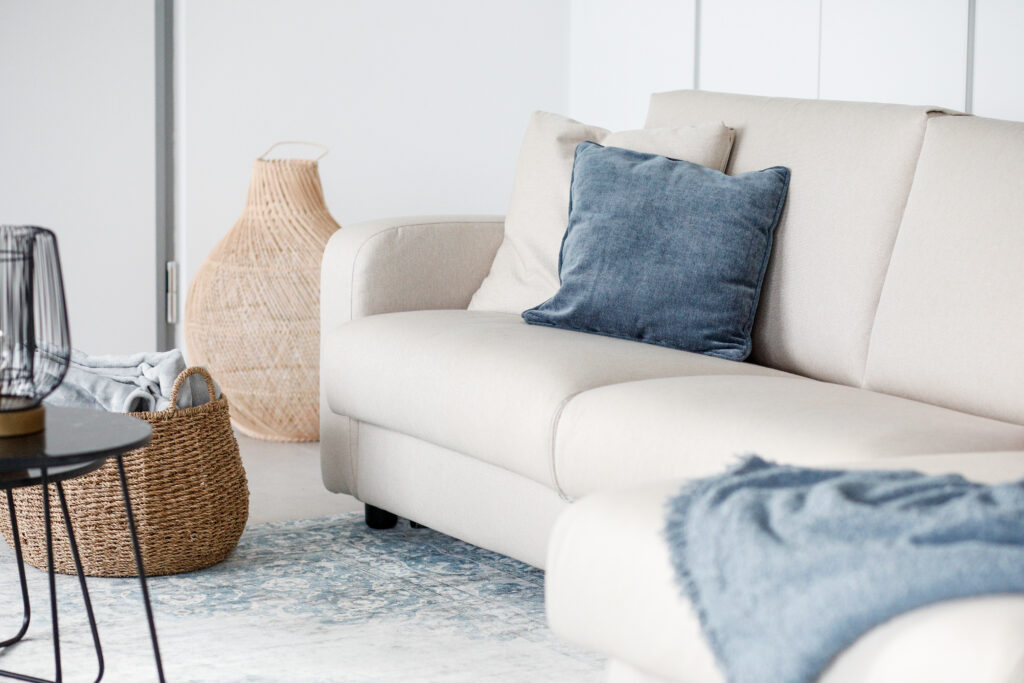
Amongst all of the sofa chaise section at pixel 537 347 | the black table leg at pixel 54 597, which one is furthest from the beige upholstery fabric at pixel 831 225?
the black table leg at pixel 54 597

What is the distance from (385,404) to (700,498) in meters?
1.33

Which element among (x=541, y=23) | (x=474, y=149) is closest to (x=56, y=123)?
(x=474, y=149)

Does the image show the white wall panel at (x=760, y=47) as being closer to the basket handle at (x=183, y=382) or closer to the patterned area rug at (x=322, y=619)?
the patterned area rug at (x=322, y=619)

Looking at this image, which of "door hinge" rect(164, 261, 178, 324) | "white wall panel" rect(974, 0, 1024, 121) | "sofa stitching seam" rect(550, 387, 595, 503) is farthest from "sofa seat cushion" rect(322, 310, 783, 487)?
"door hinge" rect(164, 261, 178, 324)

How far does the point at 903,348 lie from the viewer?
2.18 metres

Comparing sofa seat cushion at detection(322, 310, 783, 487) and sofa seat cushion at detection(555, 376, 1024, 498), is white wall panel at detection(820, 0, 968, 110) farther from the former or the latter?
sofa seat cushion at detection(555, 376, 1024, 498)

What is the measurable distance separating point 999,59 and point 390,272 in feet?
4.94

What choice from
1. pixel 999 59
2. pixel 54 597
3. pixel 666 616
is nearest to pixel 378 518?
pixel 54 597

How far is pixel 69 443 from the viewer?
59.6 inches

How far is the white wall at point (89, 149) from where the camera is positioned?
13.3ft

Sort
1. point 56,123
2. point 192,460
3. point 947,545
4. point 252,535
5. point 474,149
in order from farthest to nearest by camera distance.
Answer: point 474,149 → point 56,123 → point 252,535 → point 192,460 → point 947,545

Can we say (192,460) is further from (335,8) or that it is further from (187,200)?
(335,8)

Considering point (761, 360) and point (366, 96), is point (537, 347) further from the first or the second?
point (366, 96)

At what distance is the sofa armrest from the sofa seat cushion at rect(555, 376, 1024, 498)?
833 millimetres
